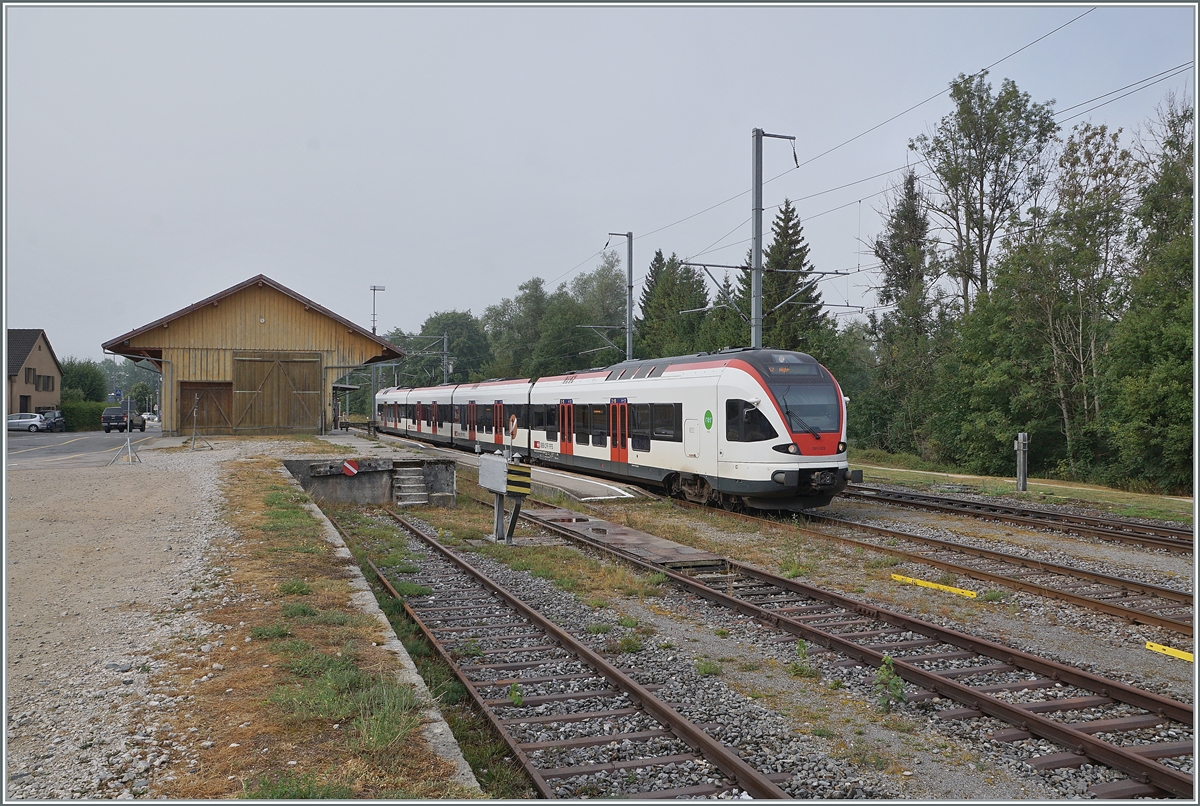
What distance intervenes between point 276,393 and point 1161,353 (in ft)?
96.0

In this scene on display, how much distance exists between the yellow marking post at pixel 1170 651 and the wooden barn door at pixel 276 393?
30359 millimetres

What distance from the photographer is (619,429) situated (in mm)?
18953

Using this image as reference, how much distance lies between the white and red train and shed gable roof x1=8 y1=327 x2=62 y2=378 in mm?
46204

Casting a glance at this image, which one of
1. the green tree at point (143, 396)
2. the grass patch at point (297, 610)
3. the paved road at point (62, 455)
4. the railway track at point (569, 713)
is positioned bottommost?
the railway track at point (569, 713)

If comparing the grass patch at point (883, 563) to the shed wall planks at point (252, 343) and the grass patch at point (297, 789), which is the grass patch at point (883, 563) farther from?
the shed wall planks at point (252, 343)

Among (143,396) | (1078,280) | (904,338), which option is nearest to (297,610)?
(1078,280)

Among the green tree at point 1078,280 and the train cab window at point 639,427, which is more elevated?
the green tree at point 1078,280

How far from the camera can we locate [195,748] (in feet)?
14.9

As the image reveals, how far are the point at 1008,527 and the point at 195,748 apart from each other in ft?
44.2

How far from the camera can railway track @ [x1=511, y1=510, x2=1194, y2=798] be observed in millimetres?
4848

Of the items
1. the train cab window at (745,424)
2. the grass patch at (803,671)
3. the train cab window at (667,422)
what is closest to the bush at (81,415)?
the train cab window at (667,422)

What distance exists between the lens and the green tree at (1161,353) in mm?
20172

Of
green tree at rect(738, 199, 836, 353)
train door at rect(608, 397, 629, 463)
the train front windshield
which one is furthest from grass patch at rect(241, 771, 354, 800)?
green tree at rect(738, 199, 836, 353)

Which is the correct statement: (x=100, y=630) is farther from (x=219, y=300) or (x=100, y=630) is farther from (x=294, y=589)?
(x=219, y=300)
